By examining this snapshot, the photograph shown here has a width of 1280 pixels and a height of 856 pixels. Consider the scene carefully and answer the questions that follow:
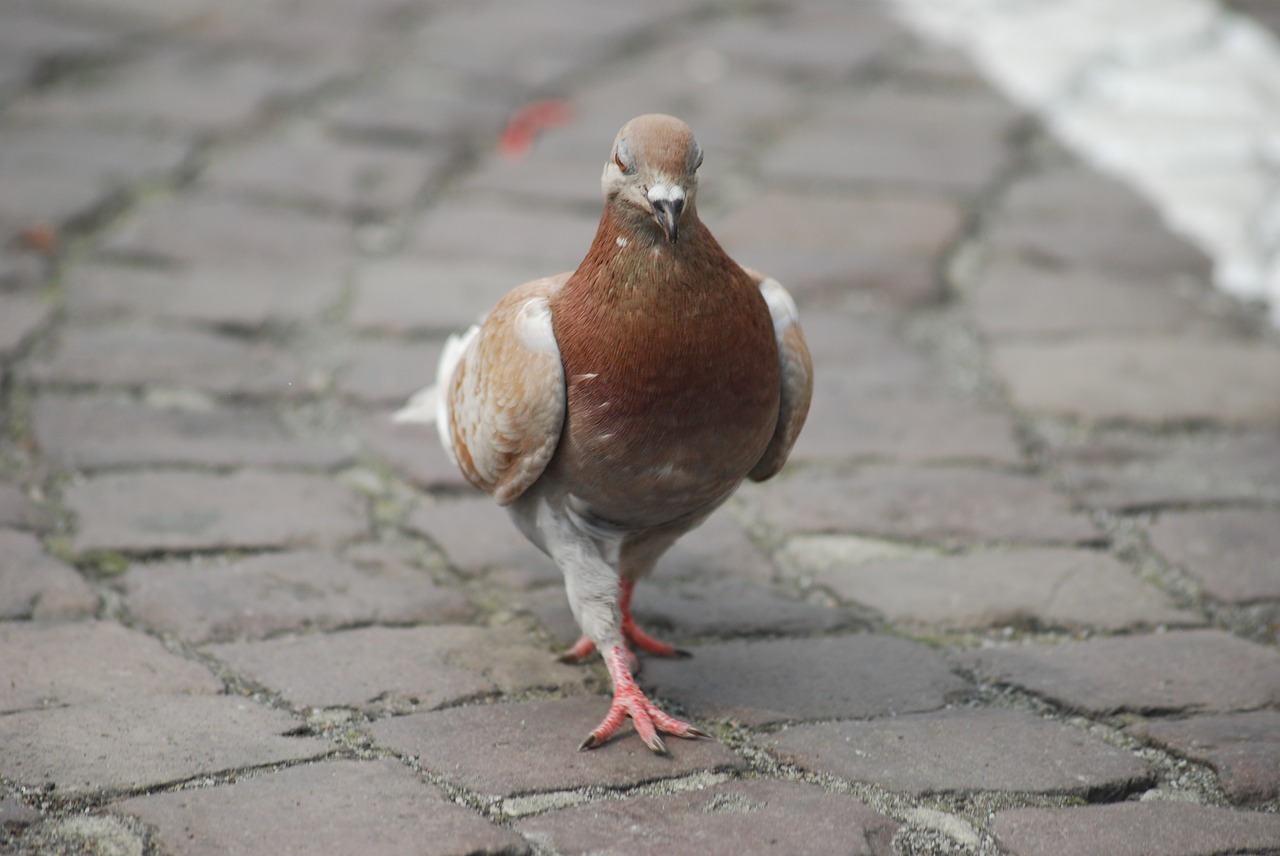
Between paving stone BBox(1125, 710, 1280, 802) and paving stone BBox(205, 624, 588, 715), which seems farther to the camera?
Answer: paving stone BBox(205, 624, 588, 715)

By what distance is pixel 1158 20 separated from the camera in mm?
6938

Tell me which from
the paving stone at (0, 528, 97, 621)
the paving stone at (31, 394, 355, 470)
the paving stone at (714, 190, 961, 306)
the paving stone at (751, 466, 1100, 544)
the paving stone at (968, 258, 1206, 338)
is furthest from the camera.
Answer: the paving stone at (714, 190, 961, 306)

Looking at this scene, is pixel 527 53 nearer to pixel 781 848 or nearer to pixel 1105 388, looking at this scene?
pixel 1105 388

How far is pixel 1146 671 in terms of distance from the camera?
3.03 meters

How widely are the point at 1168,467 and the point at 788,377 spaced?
5.36ft

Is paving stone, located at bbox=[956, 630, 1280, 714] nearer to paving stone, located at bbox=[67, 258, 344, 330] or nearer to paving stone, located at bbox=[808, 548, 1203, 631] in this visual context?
paving stone, located at bbox=[808, 548, 1203, 631]

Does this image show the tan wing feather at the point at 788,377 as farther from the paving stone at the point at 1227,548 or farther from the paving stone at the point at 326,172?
the paving stone at the point at 326,172

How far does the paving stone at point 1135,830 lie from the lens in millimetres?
2404

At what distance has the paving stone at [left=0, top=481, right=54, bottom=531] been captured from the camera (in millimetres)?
3373

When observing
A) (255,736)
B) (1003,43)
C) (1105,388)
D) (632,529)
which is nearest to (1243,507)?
(1105,388)

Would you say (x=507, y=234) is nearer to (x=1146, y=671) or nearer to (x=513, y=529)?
(x=513, y=529)

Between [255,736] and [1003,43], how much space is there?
219 inches

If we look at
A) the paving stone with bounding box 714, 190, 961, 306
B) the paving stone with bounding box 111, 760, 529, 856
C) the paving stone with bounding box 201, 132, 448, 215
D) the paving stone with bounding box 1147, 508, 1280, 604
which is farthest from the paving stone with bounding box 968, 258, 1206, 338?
the paving stone with bounding box 111, 760, 529, 856

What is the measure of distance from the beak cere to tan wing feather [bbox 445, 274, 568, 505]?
38 centimetres
